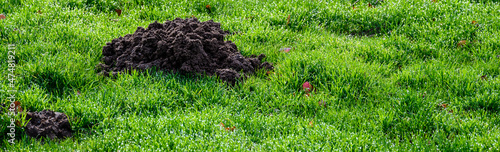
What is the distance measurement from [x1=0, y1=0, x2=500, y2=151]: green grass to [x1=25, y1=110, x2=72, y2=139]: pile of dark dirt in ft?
0.33

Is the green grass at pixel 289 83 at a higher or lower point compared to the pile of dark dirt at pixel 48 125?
higher

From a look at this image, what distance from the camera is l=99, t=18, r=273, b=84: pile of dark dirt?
4.50 meters

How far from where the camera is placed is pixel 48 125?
361 centimetres

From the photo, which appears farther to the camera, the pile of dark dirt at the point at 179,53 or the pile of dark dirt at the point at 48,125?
the pile of dark dirt at the point at 179,53

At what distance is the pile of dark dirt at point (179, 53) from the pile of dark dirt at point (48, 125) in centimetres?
91

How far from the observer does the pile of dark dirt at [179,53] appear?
450 cm

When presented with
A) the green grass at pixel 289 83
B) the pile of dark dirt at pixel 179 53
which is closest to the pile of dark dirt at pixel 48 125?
the green grass at pixel 289 83

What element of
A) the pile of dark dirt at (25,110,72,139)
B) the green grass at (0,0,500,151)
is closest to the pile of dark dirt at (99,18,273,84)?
the green grass at (0,0,500,151)

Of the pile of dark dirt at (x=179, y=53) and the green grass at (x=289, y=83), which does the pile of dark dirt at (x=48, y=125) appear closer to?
the green grass at (x=289, y=83)

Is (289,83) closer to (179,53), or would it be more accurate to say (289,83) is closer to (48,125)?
(179,53)

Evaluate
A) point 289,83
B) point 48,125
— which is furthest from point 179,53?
point 48,125

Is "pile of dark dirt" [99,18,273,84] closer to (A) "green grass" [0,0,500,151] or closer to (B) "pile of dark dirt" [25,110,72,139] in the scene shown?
(A) "green grass" [0,0,500,151]

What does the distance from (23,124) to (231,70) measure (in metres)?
1.97

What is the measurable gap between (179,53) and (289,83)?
1162mm
